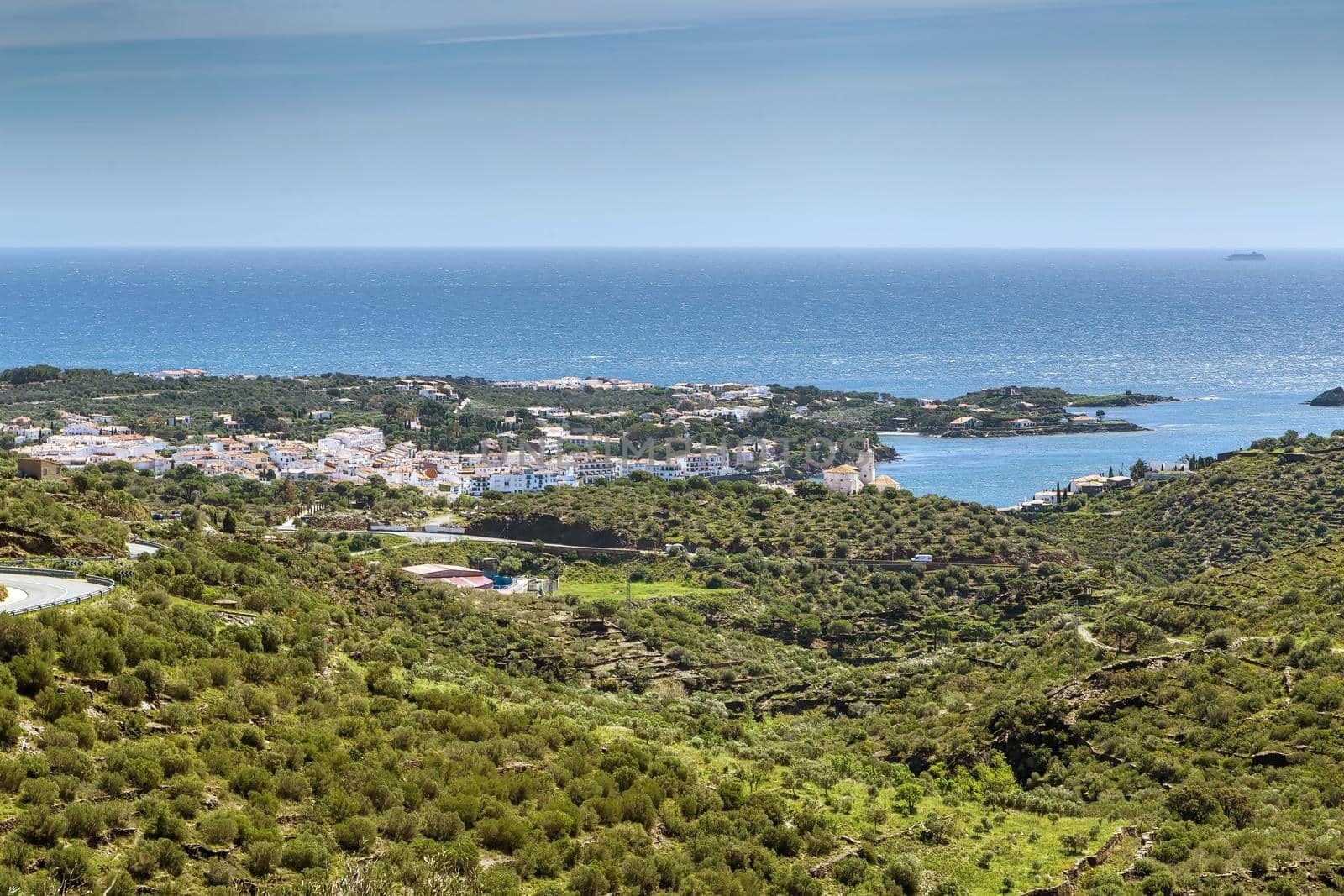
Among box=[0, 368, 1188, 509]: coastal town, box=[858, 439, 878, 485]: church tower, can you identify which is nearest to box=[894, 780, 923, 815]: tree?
box=[0, 368, 1188, 509]: coastal town

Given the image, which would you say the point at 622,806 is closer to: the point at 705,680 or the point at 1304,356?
the point at 705,680

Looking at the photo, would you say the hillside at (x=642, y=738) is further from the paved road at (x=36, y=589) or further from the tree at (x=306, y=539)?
the tree at (x=306, y=539)

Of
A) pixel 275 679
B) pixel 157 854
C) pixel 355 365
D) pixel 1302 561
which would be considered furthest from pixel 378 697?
pixel 355 365

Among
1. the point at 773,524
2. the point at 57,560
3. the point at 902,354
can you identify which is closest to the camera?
the point at 57,560

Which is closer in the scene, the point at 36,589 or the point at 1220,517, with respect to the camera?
the point at 36,589

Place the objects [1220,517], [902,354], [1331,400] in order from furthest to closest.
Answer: [902,354] → [1331,400] → [1220,517]

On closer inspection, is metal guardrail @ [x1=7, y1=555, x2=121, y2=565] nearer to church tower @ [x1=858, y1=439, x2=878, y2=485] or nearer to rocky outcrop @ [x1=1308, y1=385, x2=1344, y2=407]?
church tower @ [x1=858, y1=439, x2=878, y2=485]

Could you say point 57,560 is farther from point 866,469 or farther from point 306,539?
point 866,469

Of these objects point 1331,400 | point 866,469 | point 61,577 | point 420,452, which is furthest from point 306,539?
point 1331,400
